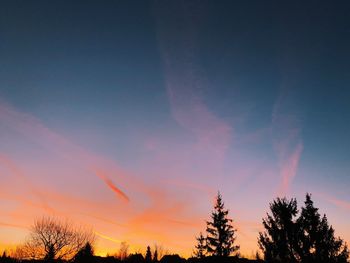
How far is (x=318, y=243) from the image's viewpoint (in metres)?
23.6

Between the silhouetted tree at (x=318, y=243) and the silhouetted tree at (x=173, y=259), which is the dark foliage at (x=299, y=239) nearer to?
the silhouetted tree at (x=318, y=243)

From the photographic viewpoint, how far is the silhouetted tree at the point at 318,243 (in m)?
23.2

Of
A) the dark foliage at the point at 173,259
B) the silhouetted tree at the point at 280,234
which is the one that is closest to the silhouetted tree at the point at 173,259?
the dark foliage at the point at 173,259

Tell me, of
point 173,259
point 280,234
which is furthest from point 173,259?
point 280,234

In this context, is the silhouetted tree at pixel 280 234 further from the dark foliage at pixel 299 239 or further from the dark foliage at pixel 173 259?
the dark foliage at pixel 173 259

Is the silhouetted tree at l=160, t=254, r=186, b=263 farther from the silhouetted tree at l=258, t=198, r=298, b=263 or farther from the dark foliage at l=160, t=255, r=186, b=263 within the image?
the silhouetted tree at l=258, t=198, r=298, b=263

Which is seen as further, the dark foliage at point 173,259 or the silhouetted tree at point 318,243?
the dark foliage at point 173,259

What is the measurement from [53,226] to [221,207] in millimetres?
31487

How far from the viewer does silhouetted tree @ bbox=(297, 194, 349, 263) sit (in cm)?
2321

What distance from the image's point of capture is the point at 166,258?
49062 mm

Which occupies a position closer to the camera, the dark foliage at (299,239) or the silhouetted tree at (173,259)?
the dark foliage at (299,239)

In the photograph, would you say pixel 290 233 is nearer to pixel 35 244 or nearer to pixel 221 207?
A: pixel 221 207

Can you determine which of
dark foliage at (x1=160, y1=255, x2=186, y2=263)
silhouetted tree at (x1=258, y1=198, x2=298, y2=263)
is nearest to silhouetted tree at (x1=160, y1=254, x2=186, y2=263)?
dark foliage at (x1=160, y1=255, x2=186, y2=263)

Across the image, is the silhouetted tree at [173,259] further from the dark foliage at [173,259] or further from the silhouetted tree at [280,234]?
the silhouetted tree at [280,234]
